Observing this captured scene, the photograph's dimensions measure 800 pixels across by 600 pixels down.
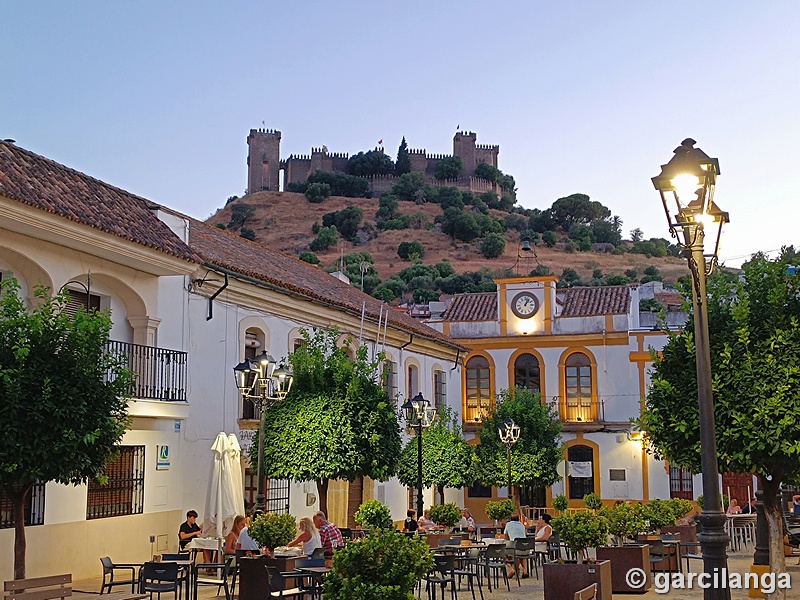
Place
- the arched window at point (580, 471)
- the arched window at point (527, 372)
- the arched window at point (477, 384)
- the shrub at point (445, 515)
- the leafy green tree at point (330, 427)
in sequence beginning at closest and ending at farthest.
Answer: the leafy green tree at point (330, 427), the shrub at point (445, 515), the arched window at point (580, 471), the arched window at point (527, 372), the arched window at point (477, 384)

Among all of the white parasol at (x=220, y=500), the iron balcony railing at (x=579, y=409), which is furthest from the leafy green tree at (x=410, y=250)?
the white parasol at (x=220, y=500)

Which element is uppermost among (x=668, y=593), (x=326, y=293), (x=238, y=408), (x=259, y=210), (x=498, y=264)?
(x=259, y=210)

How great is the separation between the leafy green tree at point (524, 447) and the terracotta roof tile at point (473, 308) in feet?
17.7

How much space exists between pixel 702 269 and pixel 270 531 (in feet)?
28.1

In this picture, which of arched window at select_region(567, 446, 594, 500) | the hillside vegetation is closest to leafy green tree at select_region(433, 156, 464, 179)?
the hillside vegetation

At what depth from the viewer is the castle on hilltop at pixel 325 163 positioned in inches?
4658

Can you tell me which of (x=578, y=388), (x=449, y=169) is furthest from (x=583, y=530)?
(x=449, y=169)

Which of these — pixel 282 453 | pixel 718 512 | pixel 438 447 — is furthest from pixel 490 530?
pixel 718 512

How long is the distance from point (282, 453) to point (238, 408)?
2192 millimetres

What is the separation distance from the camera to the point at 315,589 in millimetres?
11773

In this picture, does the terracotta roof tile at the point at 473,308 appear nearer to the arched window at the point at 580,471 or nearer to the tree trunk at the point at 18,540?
the arched window at the point at 580,471

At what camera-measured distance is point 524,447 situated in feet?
98.0

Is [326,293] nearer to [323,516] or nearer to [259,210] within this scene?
[323,516]

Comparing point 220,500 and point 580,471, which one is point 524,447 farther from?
point 220,500
